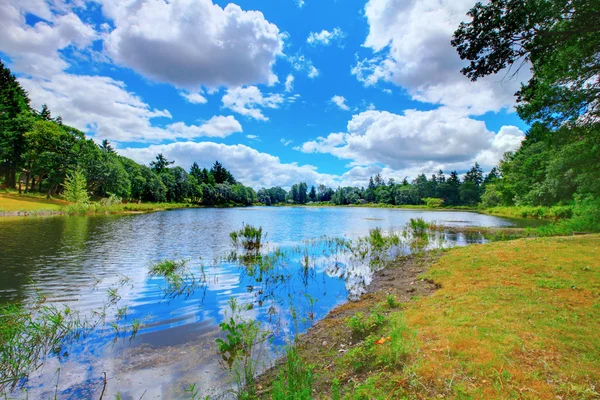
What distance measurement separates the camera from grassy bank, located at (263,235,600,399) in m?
3.76

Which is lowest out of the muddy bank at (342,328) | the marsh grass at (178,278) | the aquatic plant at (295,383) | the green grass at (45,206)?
the marsh grass at (178,278)

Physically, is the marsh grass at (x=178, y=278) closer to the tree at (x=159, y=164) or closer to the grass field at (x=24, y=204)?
the grass field at (x=24, y=204)

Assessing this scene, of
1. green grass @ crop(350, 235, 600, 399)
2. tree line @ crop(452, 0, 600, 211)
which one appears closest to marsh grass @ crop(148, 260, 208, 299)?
green grass @ crop(350, 235, 600, 399)

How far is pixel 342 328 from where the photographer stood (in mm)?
6715

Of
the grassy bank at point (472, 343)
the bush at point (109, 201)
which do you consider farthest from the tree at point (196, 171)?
the grassy bank at point (472, 343)

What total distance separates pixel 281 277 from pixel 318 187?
187 m

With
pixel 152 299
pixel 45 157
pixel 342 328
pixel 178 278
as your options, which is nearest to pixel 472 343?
pixel 342 328

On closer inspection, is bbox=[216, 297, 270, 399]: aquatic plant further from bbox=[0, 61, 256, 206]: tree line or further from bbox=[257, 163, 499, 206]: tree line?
bbox=[257, 163, 499, 206]: tree line

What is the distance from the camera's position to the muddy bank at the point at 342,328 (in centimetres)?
473

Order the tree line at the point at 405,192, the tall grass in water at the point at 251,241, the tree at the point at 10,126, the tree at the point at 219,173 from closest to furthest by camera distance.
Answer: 1. the tall grass in water at the point at 251,241
2. the tree at the point at 10,126
3. the tree line at the point at 405,192
4. the tree at the point at 219,173

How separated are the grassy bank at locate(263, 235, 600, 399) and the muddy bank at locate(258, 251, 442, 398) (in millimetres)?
33

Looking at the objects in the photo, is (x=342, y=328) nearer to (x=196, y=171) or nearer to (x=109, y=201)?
(x=109, y=201)

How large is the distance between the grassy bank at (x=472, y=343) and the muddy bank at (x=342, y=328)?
1.3 inches

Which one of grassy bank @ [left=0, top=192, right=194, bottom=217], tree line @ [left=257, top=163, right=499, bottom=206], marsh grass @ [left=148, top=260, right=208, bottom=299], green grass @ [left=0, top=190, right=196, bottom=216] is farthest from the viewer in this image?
tree line @ [left=257, top=163, right=499, bottom=206]
